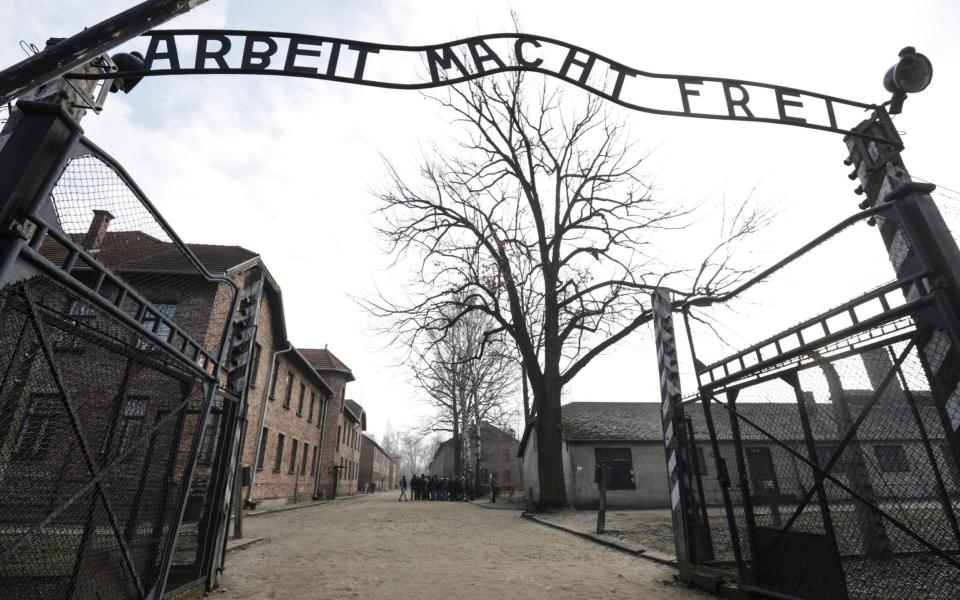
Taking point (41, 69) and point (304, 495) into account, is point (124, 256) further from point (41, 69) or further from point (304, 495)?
point (304, 495)

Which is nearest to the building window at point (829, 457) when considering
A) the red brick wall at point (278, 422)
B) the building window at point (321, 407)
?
the red brick wall at point (278, 422)

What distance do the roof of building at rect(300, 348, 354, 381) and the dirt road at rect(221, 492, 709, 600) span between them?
2253 centimetres

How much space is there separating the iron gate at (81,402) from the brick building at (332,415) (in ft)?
87.7

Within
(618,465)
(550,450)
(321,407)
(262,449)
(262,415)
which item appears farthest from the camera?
(321,407)

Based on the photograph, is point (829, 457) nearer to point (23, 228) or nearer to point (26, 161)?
point (23, 228)

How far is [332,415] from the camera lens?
3075 centimetres

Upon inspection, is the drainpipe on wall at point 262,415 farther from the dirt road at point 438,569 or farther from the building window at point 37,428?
the building window at point 37,428

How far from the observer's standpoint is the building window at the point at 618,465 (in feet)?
67.7

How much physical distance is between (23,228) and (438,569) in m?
5.38

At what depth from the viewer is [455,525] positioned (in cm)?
1141

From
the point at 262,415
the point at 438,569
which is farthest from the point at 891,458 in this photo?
the point at 262,415

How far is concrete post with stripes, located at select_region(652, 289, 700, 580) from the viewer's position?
4711mm

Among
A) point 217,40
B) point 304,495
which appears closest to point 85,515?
point 217,40

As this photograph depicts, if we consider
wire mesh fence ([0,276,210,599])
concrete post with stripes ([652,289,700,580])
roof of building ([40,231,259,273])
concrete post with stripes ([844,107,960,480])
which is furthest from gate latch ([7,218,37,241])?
concrete post with stripes ([652,289,700,580])
